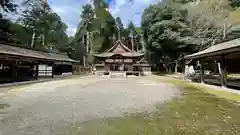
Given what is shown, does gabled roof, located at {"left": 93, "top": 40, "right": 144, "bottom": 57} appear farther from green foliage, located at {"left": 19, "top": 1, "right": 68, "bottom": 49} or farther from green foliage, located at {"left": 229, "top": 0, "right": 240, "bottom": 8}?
green foliage, located at {"left": 229, "top": 0, "right": 240, "bottom": 8}

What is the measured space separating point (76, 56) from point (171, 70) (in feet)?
60.8

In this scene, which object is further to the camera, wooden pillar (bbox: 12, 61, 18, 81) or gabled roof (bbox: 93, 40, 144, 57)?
gabled roof (bbox: 93, 40, 144, 57)

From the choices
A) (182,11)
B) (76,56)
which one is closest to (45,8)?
(76,56)

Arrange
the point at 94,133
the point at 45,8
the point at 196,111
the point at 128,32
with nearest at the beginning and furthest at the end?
the point at 94,133
the point at 196,111
the point at 45,8
the point at 128,32

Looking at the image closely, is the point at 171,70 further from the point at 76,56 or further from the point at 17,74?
the point at 17,74

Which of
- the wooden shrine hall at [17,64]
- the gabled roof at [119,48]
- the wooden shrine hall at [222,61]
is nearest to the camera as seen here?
the wooden shrine hall at [222,61]

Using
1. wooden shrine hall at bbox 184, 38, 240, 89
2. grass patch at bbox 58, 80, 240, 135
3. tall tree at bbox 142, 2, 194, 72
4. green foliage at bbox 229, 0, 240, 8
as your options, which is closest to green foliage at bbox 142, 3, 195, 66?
tall tree at bbox 142, 2, 194, 72

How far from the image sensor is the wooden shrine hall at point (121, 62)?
2962cm

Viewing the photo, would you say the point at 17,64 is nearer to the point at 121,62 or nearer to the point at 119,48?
the point at 121,62

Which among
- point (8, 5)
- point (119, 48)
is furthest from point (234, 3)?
point (8, 5)

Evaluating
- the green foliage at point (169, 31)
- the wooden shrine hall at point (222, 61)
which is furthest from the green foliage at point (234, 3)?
the wooden shrine hall at point (222, 61)

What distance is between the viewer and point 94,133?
4133 millimetres

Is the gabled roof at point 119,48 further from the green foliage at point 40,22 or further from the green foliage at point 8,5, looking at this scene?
the green foliage at point 8,5

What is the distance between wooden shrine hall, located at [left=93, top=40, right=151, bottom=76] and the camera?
29625 mm
